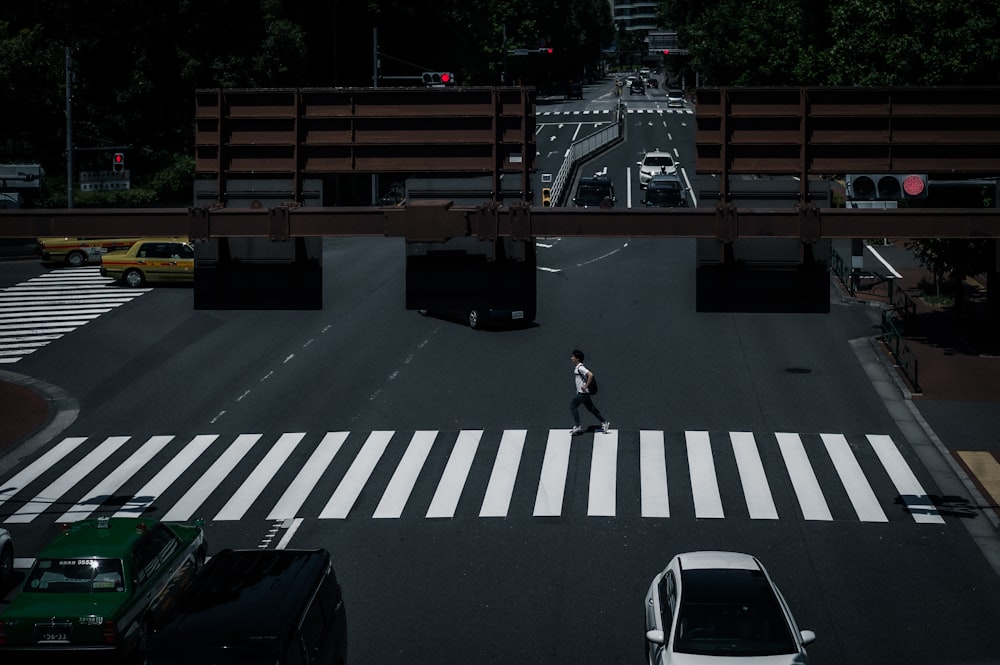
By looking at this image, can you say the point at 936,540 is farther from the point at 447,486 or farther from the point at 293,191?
the point at 293,191

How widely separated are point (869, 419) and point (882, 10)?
1409cm

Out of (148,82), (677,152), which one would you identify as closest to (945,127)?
(148,82)

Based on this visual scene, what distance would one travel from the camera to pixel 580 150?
84375 millimetres

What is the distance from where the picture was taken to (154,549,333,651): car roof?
50.2 feet

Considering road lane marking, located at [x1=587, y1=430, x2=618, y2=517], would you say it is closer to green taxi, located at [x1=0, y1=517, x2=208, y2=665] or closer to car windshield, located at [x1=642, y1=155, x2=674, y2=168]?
green taxi, located at [x1=0, y1=517, x2=208, y2=665]

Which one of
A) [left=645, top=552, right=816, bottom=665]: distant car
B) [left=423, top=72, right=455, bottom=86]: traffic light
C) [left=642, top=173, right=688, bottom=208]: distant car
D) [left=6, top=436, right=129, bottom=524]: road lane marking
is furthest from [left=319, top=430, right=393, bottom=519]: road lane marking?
[left=423, top=72, right=455, bottom=86]: traffic light

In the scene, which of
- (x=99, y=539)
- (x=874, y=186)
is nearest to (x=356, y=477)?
(x=99, y=539)

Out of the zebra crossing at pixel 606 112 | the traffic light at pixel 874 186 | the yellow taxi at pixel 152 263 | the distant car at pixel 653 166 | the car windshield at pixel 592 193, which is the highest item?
the zebra crossing at pixel 606 112

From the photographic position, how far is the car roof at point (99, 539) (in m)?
18.7

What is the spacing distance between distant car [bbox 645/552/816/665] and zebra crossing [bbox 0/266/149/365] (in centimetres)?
2823

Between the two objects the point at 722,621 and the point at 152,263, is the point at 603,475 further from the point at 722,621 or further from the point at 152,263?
the point at 152,263

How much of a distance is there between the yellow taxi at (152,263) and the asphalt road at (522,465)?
1659 mm

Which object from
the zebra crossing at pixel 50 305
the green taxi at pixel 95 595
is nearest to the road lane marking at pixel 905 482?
the green taxi at pixel 95 595

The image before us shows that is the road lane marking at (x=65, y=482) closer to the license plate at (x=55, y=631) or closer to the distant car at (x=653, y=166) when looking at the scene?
the license plate at (x=55, y=631)
